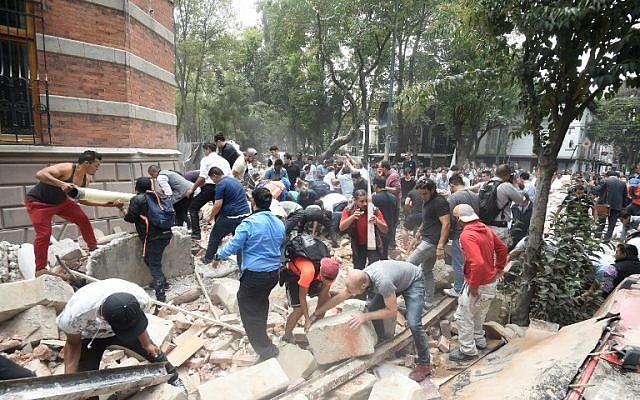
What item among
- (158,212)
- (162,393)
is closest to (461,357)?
(162,393)

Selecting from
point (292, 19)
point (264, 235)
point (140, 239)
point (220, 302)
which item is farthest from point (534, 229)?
point (292, 19)

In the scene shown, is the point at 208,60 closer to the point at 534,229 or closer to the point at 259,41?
the point at 259,41

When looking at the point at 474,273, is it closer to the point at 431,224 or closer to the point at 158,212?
the point at 431,224

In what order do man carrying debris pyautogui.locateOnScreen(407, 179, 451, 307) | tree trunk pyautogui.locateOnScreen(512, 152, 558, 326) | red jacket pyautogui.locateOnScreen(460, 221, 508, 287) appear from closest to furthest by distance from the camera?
red jacket pyautogui.locateOnScreen(460, 221, 508, 287)
tree trunk pyautogui.locateOnScreen(512, 152, 558, 326)
man carrying debris pyautogui.locateOnScreen(407, 179, 451, 307)

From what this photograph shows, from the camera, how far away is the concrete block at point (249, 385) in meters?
3.05

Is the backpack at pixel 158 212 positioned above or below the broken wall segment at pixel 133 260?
above

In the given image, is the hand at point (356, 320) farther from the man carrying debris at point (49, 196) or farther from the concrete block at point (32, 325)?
the man carrying debris at point (49, 196)

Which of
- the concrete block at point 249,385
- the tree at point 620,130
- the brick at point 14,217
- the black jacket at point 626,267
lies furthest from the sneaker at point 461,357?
the tree at point 620,130

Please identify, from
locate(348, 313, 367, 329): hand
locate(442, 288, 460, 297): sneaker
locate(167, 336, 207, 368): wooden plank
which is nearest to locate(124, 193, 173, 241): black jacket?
locate(167, 336, 207, 368): wooden plank

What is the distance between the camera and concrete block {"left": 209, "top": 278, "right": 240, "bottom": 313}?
4.88m

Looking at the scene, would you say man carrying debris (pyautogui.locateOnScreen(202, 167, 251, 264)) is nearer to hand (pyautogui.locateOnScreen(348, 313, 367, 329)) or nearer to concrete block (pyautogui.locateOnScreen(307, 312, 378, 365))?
concrete block (pyautogui.locateOnScreen(307, 312, 378, 365))

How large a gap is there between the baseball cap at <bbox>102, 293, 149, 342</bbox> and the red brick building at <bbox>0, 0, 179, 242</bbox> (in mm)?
5226

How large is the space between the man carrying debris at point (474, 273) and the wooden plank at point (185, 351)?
2.88 metres

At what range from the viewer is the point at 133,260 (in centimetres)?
527
